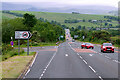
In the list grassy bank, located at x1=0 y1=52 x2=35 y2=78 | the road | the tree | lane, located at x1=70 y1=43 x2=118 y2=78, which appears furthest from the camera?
the tree

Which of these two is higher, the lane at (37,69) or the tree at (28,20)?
the tree at (28,20)

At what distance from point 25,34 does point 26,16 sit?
5252 centimetres

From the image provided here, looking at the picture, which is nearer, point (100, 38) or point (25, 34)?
point (25, 34)

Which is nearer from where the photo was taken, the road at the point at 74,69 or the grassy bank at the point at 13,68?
the road at the point at 74,69

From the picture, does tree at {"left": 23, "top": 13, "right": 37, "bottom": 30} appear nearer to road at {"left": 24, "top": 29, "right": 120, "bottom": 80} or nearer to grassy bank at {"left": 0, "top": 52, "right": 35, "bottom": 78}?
road at {"left": 24, "top": 29, "right": 120, "bottom": 80}

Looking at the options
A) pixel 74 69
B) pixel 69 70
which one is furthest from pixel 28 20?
pixel 69 70

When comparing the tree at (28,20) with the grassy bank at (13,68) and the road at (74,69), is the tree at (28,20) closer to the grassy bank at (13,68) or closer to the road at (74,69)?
the road at (74,69)

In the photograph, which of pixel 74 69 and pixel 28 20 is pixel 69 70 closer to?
pixel 74 69

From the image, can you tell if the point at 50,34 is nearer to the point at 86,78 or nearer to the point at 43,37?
the point at 43,37

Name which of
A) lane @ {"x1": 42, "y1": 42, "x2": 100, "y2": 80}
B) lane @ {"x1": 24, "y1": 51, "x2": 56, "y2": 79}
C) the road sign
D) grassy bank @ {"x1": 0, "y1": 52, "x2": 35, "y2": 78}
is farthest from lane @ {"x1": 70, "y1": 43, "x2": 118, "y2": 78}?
the road sign

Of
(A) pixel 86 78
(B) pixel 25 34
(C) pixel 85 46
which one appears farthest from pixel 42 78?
(C) pixel 85 46

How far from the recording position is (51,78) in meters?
13.5

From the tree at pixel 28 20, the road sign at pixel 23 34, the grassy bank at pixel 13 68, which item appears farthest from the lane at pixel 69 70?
the tree at pixel 28 20

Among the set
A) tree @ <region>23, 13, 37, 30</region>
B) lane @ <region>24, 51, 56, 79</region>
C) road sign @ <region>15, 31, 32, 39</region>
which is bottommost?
lane @ <region>24, 51, 56, 79</region>
